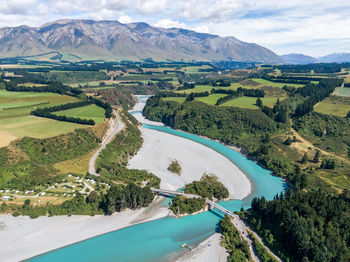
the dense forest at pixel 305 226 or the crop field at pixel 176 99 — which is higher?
the crop field at pixel 176 99

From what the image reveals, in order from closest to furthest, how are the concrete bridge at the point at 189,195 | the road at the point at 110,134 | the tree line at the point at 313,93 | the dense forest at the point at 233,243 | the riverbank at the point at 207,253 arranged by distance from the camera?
1. the dense forest at the point at 233,243
2. the riverbank at the point at 207,253
3. the concrete bridge at the point at 189,195
4. the road at the point at 110,134
5. the tree line at the point at 313,93

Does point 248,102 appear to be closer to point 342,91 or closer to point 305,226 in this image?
point 342,91

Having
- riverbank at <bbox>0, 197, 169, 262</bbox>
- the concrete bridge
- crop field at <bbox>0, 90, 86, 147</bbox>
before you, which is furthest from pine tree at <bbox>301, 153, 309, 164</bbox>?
crop field at <bbox>0, 90, 86, 147</bbox>

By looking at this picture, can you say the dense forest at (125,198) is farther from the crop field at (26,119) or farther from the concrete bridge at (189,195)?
the crop field at (26,119)

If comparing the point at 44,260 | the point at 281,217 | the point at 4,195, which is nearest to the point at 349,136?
the point at 281,217

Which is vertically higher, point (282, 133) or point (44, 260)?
point (282, 133)

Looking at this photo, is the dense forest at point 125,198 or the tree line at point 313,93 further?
the tree line at point 313,93

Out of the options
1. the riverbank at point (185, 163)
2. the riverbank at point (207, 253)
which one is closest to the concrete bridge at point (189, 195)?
the riverbank at point (185, 163)

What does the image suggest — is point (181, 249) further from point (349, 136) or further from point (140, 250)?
point (349, 136)
